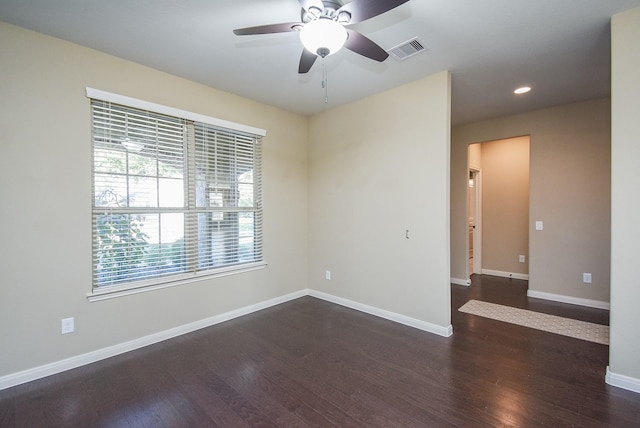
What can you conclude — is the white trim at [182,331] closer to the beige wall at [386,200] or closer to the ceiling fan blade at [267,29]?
A: the beige wall at [386,200]

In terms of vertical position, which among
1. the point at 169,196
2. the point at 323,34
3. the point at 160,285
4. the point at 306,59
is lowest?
the point at 160,285

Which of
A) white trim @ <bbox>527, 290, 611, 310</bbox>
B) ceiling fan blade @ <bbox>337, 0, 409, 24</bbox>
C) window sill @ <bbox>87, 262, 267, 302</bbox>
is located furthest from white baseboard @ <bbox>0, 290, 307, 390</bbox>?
white trim @ <bbox>527, 290, 611, 310</bbox>

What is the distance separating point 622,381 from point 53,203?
14.9ft

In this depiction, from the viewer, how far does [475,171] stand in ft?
18.2

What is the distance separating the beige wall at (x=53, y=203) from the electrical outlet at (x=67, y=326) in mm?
39

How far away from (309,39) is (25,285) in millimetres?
2758

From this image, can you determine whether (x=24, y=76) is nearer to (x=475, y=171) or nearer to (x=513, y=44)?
(x=513, y=44)

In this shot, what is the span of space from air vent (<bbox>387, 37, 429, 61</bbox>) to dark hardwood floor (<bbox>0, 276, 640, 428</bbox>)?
8.85 ft

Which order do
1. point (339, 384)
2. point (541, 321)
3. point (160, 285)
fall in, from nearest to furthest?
point (339, 384), point (160, 285), point (541, 321)

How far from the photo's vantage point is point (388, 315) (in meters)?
3.38

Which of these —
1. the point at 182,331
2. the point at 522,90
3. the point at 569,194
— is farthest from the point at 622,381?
the point at 182,331

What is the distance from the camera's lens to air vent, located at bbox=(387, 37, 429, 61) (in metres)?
2.37

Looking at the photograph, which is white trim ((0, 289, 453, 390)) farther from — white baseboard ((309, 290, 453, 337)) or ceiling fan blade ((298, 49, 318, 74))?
ceiling fan blade ((298, 49, 318, 74))

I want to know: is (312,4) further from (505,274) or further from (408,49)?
(505,274)
